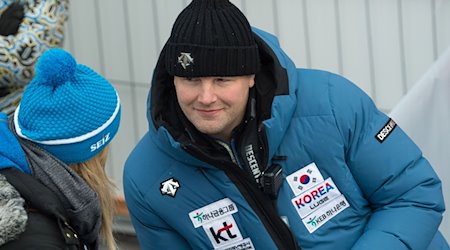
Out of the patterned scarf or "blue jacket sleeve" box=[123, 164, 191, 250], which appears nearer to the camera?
the patterned scarf

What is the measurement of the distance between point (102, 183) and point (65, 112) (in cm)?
29

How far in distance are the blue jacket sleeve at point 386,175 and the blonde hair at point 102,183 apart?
85cm

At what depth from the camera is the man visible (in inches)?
170

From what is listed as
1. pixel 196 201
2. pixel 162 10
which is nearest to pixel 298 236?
pixel 196 201

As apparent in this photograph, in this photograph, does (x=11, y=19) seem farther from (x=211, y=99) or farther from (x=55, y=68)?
(x=55, y=68)

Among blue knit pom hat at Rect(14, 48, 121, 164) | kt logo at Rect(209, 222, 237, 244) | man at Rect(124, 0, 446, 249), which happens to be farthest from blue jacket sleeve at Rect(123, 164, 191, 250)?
blue knit pom hat at Rect(14, 48, 121, 164)

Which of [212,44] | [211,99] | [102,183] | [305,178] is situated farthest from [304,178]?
[102,183]

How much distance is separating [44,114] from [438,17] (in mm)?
2641

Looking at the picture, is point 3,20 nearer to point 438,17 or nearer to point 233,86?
point 233,86

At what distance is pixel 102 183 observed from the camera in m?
3.97

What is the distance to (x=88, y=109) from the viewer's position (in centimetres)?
386

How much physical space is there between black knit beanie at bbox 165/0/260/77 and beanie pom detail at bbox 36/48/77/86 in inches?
19.7

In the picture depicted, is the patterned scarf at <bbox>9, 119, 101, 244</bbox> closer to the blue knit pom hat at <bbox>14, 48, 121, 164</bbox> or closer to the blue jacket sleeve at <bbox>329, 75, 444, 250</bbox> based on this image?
the blue knit pom hat at <bbox>14, 48, 121, 164</bbox>

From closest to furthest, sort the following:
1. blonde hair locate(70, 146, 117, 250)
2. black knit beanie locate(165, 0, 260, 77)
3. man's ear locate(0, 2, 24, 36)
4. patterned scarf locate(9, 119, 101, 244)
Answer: patterned scarf locate(9, 119, 101, 244) < blonde hair locate(70, 146, 117, 250) < black knit beanie locate(165, 0, 260, 77) < man's ear locate(0, 2, 24, 36)
